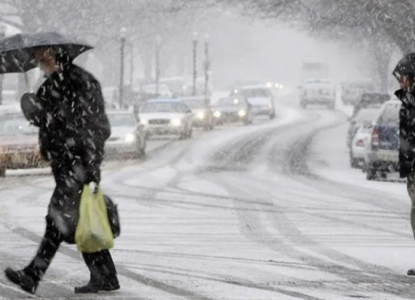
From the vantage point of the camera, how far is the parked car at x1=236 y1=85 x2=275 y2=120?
219 feet

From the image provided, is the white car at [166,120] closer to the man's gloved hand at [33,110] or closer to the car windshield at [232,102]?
the car windshield at [232,102]

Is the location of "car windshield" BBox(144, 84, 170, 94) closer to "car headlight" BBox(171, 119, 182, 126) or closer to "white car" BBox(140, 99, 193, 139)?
"white car" BBox(140, 99, 193, 139)

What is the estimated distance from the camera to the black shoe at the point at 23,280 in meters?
8.80

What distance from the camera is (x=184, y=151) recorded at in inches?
1538

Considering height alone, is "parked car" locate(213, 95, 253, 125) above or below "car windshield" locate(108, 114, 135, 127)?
below

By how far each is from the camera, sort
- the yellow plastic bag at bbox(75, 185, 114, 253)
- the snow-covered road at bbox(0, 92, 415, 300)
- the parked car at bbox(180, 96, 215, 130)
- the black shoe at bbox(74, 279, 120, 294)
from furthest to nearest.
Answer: the parked car at bbox(180, 96, 215, 130), the snow-covered road at bbox(0, 92, 415, 300), the black shoe at bbox(74, 279, 120, 294), the yellow plastic bag at bbox(75, 185, 114, 253)

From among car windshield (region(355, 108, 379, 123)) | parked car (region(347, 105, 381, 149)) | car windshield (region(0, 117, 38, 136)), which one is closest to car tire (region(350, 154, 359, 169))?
parked car (region(347, 105, 381, 149))

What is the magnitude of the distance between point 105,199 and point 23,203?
10.3 metres

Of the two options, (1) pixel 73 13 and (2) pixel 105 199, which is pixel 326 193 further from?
(1) pixel 73 13

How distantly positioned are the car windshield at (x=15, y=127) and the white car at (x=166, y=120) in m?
16.7

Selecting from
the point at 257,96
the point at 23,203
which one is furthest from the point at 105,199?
the point at 257,96

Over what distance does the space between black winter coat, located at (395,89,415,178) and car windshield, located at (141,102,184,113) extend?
120ft

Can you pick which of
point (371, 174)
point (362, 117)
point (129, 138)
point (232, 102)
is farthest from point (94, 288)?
point (232, 102)

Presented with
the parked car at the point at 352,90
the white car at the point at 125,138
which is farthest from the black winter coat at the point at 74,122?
the parked car at the point at 352,90
